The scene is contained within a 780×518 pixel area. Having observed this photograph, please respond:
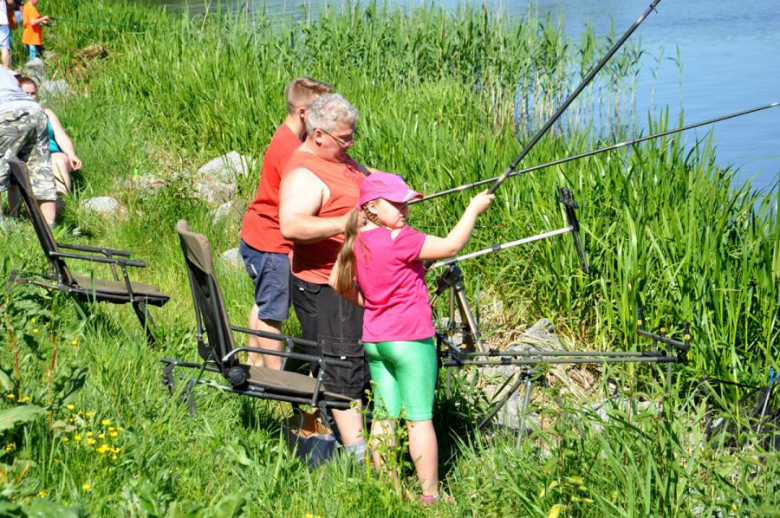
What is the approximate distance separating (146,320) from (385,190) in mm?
1693

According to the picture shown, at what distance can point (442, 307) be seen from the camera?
532cm

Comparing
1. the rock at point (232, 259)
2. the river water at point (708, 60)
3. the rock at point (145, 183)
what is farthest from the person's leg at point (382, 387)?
the river water at point (708, 60)

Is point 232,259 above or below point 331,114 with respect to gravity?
below

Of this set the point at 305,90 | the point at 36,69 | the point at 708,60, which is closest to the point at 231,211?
the point at 305,90

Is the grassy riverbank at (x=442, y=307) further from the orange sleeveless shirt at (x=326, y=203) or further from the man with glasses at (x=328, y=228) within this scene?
the orange sleeveless shirt at (x=326, y=203)

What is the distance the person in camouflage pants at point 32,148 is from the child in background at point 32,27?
227 inches

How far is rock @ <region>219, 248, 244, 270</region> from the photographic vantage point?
620cm

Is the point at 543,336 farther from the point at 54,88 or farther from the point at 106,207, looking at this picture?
the point at 54,88

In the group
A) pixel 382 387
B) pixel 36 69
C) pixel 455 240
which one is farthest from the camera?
pixel 36 69

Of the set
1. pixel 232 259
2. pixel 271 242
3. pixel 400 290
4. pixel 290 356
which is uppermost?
pixel 400 290

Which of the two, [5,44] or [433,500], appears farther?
[5,44]

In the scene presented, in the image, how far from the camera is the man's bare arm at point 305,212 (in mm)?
3705

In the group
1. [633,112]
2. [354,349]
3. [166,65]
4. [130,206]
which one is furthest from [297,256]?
[633,112]

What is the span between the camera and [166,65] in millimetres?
10109
